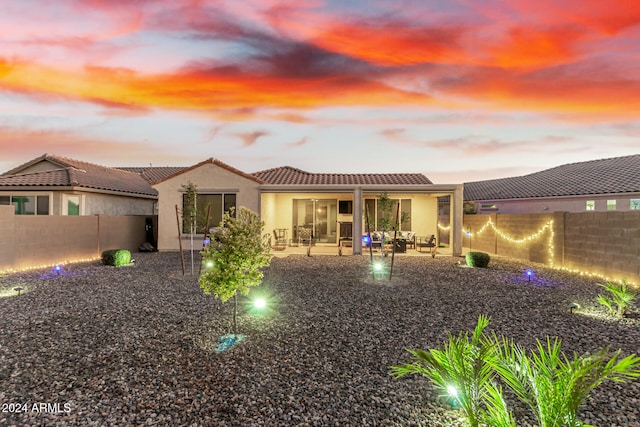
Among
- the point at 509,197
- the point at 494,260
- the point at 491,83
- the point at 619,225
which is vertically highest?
the point at 491,83

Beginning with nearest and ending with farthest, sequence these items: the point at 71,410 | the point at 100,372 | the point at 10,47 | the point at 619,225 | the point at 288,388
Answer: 1. the point at 71,410
2. the point at 288,388
3. the point at 100,372
4. the point at 619,225
5. the point at 10,47

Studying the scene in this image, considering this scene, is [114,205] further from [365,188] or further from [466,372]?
[466,372]

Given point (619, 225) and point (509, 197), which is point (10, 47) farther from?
point (509, 197)

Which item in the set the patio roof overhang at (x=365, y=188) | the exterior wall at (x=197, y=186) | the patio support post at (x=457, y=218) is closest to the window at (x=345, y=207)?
the patio roof overhang at (x=365, y=188)

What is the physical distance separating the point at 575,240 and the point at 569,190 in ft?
40.4

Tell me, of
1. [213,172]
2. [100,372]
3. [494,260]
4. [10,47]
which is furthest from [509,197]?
[10,47]

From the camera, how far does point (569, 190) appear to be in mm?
20797

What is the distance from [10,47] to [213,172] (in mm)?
8203

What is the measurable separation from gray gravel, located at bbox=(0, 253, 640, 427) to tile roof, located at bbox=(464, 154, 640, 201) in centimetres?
1341

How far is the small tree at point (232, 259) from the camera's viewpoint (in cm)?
518

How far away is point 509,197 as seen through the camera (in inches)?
973

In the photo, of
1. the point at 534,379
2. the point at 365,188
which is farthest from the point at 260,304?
the point at 365,188

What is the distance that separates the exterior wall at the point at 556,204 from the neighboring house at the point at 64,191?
26.4 meters

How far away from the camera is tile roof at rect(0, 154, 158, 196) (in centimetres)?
1532
